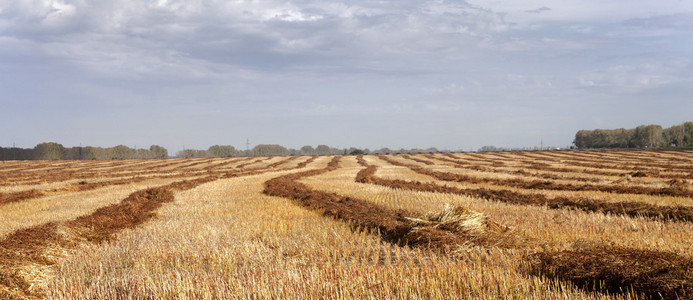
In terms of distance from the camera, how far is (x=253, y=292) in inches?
240

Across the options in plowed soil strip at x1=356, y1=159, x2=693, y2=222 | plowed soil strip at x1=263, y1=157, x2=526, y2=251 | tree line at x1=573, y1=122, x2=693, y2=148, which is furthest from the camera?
tree line at x1=573, y1=122, x2=693, y2=148

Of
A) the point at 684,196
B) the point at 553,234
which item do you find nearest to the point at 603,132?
the point at 684,196

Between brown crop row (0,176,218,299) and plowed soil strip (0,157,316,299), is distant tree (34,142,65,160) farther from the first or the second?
brown crop row (0,176,218,299)

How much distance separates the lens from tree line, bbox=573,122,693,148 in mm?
154875

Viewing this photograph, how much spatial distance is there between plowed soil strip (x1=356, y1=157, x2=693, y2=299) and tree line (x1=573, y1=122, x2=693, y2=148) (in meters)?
171

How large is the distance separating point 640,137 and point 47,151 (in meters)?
220

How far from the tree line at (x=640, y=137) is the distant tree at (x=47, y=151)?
681 ft

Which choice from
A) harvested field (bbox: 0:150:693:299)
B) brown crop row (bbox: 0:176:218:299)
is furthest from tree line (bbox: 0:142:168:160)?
harvested field (bbox: 0:150:693:299)

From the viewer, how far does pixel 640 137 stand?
15775cm

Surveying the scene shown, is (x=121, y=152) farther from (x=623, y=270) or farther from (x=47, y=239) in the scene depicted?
(x=623, y=270)

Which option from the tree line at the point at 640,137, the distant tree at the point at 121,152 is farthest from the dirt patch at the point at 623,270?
the distant tree at the point at 121,152

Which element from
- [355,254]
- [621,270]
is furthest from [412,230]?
[621,270]

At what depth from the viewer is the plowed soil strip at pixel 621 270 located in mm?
5809

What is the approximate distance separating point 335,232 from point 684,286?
6956mm
